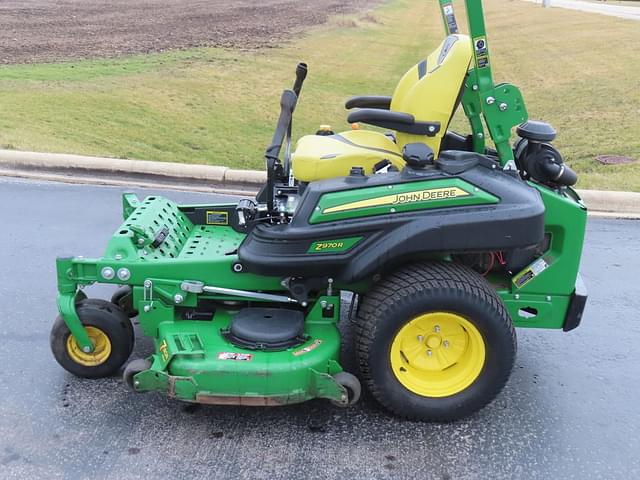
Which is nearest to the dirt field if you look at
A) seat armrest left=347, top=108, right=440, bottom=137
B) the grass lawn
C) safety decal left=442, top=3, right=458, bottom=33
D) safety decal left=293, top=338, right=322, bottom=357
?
the grass lawn

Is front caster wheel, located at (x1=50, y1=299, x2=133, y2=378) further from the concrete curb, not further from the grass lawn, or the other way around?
the grass lawn

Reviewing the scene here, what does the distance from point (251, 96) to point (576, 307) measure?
956 centimetres

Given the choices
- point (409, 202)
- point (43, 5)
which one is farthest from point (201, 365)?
point (43, 5)

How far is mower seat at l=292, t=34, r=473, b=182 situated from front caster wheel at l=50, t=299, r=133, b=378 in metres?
1.14

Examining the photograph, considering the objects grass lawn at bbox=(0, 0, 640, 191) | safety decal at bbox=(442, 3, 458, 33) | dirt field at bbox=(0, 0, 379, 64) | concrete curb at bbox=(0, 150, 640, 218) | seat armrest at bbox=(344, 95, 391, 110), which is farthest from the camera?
dirt field at bbox=(0, 0, 379, 64)

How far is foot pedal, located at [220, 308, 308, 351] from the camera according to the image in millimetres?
3066

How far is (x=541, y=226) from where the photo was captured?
303 centimetres

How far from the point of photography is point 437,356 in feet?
10.3

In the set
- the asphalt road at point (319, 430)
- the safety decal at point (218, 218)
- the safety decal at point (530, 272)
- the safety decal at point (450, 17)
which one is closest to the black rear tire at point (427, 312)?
the asphalt road at point (319, 430)

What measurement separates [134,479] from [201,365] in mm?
509

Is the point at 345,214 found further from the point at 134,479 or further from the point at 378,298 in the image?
the point at 134,479

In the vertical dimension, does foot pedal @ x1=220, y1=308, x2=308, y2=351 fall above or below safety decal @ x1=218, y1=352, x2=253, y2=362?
above

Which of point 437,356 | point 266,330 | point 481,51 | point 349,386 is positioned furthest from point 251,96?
point 349,386

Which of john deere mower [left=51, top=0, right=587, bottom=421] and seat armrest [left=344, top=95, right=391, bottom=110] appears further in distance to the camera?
seat armrest [left=344, top=95, right=391, bottom=110]
